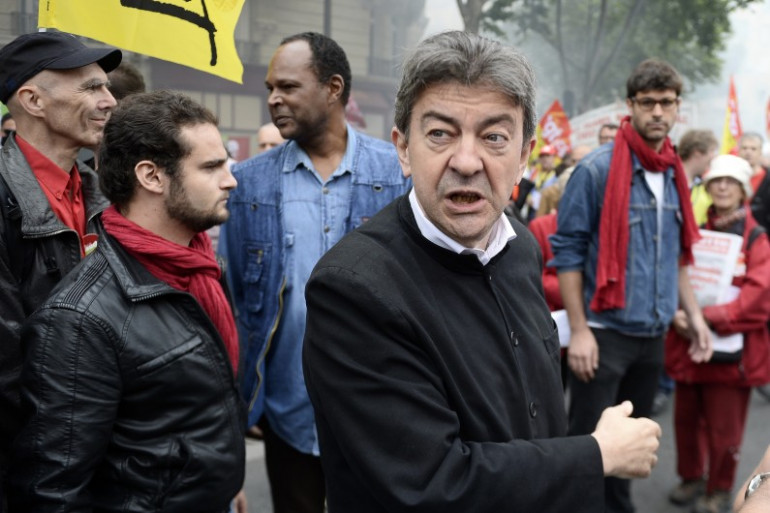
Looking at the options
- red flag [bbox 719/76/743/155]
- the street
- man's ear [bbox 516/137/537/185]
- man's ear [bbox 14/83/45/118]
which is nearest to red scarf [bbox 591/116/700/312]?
the street

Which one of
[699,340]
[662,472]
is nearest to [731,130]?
[662,472]

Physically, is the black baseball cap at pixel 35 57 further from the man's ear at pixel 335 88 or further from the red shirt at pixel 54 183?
the man's ear at pixel 335 88

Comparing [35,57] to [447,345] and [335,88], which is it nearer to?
[335,88]

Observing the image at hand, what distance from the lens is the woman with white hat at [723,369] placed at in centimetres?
409

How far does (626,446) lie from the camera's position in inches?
58.1

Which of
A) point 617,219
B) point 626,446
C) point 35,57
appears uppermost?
point 35,57

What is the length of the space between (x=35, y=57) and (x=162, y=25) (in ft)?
1.50

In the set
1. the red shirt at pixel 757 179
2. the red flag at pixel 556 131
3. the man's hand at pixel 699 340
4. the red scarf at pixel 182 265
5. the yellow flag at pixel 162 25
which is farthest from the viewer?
the red flag at pixel 556 131

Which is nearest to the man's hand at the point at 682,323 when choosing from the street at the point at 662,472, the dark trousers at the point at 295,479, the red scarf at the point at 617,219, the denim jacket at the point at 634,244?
the denim jacket at the point at 634,244

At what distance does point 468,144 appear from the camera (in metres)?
1.50

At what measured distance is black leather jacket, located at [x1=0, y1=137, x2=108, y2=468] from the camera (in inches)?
82.8

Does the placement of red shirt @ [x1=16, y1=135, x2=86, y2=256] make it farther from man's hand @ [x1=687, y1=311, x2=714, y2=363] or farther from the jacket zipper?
man's hand @ [x1=687, y1=311, x2=714, y2=363]

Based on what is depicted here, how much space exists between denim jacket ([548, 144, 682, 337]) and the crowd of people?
12 millimetres

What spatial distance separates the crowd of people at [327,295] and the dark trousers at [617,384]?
0.04ft
